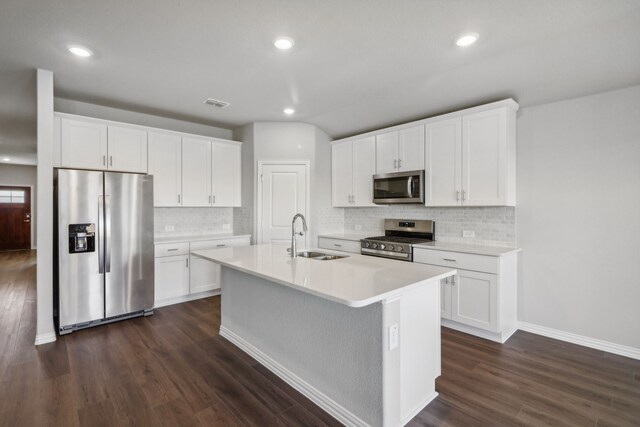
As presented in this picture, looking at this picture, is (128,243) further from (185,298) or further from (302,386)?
(302,386)

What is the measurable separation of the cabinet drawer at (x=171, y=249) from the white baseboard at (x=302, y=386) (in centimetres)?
160

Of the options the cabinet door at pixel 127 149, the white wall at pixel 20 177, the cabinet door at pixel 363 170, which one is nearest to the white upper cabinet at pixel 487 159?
the cabinet door at pixel 363 170

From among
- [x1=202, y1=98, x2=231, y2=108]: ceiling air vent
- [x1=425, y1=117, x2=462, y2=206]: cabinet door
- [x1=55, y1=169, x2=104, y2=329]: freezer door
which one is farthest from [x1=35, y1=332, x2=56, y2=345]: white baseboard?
[x1=425, y1=117, x2=462, y2=206]: cabinet door

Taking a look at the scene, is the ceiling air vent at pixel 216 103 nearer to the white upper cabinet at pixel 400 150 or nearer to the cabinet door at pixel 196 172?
the cabinet door at pixel 196 172

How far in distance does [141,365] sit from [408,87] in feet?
11.8

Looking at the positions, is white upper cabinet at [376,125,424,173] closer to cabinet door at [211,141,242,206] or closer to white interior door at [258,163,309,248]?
white interior door at [258,163,309,248]

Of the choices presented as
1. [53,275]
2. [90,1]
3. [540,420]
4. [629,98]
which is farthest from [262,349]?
[629,98]

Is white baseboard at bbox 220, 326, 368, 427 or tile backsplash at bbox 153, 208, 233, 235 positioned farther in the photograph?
tile backsplash at bbox 153, 208, 233, 235

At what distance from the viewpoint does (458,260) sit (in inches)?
129

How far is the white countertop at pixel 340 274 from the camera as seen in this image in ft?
5.25

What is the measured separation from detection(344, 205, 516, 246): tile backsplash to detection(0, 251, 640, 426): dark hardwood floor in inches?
41.8

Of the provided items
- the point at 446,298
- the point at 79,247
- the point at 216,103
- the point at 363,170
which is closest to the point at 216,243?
the point at 79,247

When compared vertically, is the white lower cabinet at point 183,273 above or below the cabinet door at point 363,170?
below

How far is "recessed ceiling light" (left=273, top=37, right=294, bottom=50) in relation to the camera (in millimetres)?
2400
